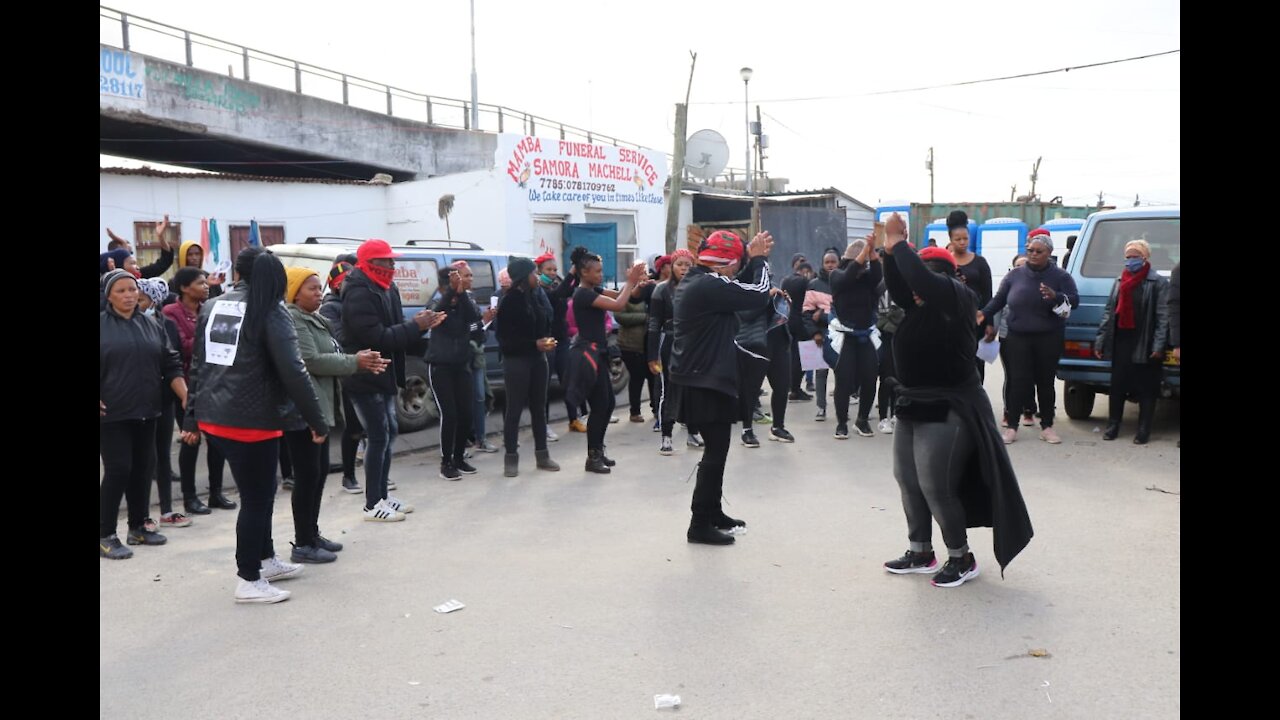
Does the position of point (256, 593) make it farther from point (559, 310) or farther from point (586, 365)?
point (559, 310)

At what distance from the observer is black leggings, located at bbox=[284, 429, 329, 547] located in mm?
5590

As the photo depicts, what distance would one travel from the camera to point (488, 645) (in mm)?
4445

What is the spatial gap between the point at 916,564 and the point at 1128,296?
4.64 metres

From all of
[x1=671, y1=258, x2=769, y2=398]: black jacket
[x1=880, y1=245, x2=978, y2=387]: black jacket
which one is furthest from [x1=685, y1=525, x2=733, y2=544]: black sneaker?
[x1=880, y1=245, x2=978, y2=387]: black jacket

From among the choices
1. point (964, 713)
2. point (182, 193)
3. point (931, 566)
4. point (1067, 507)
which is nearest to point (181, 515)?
point (931, 566)

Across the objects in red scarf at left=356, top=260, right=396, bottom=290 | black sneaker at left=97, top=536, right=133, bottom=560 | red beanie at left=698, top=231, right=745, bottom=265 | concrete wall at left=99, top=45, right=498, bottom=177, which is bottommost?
black sneaker at left=97, top=536, right=133, bottom=560

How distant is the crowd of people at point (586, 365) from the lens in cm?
504

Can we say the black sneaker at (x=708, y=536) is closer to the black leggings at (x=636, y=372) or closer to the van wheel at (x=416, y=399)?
the black leggings at (x=636, y=372)

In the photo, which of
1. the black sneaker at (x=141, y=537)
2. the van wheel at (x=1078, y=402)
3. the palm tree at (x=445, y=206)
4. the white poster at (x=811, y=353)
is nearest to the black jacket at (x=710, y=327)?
the black sneaker at (x=141, y=537)

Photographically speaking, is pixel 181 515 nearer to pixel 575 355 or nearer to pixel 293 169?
pixel 575 355

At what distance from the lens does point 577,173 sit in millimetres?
19844

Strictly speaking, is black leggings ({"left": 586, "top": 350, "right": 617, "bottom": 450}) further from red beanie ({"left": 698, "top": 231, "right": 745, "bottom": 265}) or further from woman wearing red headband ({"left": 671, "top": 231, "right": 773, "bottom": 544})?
red beanie ({"left": 698, "top": 231, "right": 745, "bottom": 265})

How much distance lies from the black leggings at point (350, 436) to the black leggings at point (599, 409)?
5.94ft

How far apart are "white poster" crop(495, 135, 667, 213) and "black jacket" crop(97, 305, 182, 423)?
12618mm
